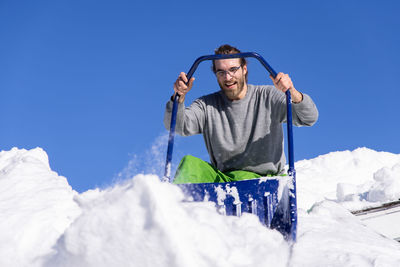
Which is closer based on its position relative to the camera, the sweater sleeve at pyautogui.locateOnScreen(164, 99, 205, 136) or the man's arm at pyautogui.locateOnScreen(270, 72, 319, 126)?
the man's arm at pyautogui.locateOnScreen(270, 72, 319, 126)

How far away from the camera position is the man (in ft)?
6.75

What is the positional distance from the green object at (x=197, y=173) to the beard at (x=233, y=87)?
18.1 inches

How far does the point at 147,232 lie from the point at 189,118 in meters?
1.31

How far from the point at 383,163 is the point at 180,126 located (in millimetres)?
4648

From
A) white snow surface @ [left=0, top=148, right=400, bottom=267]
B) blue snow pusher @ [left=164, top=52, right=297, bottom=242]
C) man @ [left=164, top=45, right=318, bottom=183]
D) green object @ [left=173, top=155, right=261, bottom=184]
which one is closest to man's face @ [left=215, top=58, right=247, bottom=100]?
man @ [left=164, top=45, right=318, bottom=183]

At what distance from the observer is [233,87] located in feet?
6.92

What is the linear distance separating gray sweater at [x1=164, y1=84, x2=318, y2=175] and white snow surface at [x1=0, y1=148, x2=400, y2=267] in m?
0.39

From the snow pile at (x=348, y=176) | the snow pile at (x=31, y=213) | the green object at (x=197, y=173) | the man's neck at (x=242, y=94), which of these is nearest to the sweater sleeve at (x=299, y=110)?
the man's neck at (x=242, y=94)

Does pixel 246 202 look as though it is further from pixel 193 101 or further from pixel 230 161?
pixel 193 101

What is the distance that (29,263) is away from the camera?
117cm

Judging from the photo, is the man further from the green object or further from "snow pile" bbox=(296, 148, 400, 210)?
"snow pile" bbox=(296, 148, 400, 210)

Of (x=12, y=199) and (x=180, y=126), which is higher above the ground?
(x=180, y=126)

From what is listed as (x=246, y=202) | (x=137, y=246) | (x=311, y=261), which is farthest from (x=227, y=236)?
(x=246, y=202)

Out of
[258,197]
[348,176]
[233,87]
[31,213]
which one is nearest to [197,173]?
[258,197]
